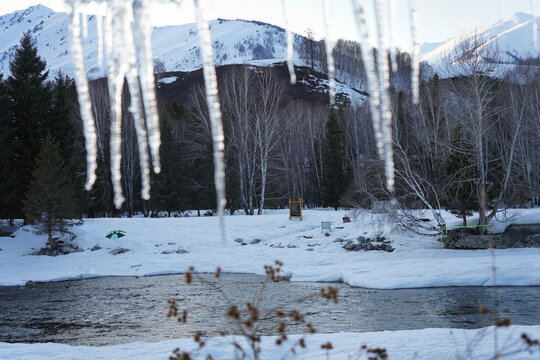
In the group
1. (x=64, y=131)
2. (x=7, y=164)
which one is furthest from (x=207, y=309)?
(x=64, y=131)

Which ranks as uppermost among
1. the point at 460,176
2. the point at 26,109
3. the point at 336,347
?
the point at 26,109

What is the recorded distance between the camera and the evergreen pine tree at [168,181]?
33.0m

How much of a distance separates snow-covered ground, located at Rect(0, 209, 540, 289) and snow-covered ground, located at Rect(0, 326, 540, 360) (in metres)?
6.03

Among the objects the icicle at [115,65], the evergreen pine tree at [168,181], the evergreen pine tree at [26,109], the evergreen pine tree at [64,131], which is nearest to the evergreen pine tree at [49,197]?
the evergreen pine tree at [26,109]

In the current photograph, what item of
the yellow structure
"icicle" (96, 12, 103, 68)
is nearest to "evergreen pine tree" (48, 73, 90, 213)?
the yellow structure

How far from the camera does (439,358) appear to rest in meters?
4.97

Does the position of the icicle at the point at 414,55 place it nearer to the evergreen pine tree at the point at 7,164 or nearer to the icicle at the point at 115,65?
the icicle at the point at 115,65

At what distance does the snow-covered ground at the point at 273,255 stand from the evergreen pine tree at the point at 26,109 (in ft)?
12.7

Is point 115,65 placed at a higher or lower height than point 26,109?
lower

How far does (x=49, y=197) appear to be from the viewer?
19453 mm

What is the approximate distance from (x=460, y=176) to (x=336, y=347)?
11368 mm

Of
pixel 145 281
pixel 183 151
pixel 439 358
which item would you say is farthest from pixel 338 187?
pixel 439 358

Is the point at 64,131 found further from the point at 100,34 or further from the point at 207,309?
the point at 100,34

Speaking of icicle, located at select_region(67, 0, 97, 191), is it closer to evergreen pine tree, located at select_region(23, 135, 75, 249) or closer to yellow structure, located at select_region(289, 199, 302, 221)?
evergreen pine tree, located at select_region(23, 135, 75, 249)
